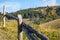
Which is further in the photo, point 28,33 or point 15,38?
point 15,38

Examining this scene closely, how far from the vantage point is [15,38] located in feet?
51.3

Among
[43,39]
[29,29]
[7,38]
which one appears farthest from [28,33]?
[7,38]

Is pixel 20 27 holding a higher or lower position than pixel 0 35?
higher

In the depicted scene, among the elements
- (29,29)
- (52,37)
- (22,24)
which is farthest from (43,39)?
(52,37)

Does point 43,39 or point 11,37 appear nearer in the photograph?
point 43,39

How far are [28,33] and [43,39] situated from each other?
1733 mm

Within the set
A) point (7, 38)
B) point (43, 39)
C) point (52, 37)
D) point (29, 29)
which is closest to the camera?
point (43, 39)

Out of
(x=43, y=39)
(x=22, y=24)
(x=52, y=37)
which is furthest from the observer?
(x=52, y=37)

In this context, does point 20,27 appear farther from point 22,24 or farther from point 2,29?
point 2,29

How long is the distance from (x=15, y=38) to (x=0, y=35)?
91 centimetres

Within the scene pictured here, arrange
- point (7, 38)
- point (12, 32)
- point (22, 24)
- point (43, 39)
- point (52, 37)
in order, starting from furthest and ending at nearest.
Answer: point (52, 37)
point (12, 32)
point (7, 38)
point (22, 24)
point (43, 39)

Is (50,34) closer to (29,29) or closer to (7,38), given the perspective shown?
(7,38)

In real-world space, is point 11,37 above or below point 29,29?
below

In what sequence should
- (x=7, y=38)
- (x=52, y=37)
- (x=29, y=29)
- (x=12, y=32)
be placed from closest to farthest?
(x=29, y=29)
(x=7, y=38)
(x=12, y=32)
(x=52, y=37)
